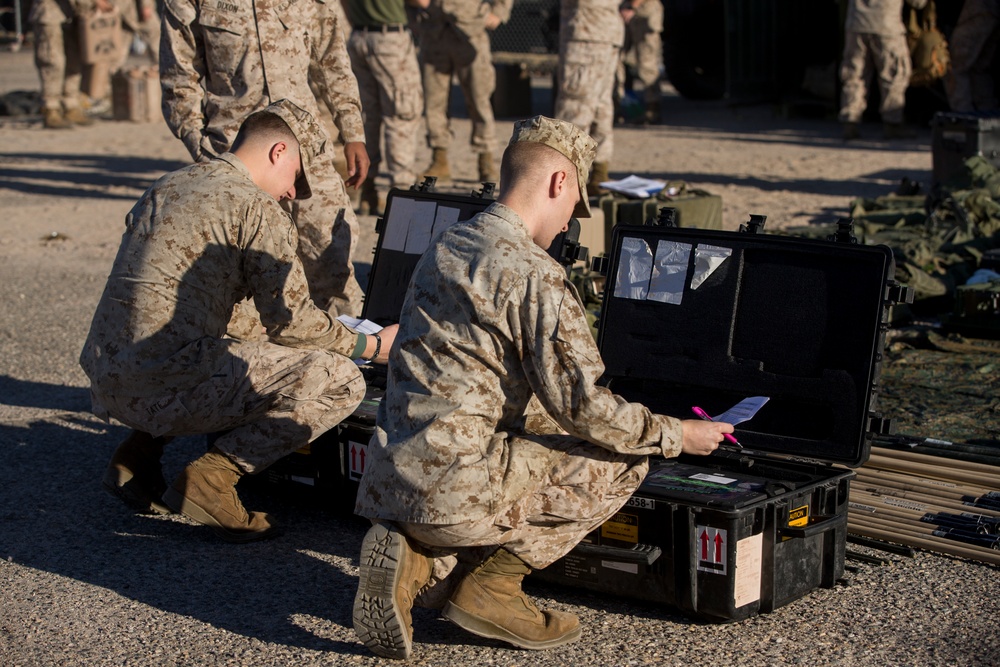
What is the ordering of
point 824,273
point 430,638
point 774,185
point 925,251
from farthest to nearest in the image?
point 774,185
point 925,251
point 824,273
point 430,638

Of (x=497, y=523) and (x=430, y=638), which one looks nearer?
(x=497, y=523)

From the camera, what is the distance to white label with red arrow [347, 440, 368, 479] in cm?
438

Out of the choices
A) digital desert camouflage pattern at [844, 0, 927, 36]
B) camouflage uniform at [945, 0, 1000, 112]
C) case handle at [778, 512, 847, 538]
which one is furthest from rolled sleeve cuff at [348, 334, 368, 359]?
digital desert camouflage pattern at [844, 0, 927, 36]

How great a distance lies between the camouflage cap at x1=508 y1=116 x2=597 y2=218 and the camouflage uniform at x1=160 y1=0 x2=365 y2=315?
103 inches

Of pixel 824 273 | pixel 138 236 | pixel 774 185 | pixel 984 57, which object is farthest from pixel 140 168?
pixel 824 273

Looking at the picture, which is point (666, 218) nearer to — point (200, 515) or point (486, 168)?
point (200, 515)

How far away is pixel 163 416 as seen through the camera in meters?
4.30

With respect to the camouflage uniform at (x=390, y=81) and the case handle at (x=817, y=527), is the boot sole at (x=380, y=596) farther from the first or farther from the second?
the camouflage uniform at (x=390, y=81)

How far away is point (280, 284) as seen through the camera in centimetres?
432

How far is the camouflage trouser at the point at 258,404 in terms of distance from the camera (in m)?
4.29

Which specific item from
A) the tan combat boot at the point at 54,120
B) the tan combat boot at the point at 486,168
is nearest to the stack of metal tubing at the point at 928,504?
the tan combat boot at the point at 486,168

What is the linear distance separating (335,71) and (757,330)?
10.0ft

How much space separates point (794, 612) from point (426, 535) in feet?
3.77

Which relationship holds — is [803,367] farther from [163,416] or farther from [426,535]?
[163,416]
